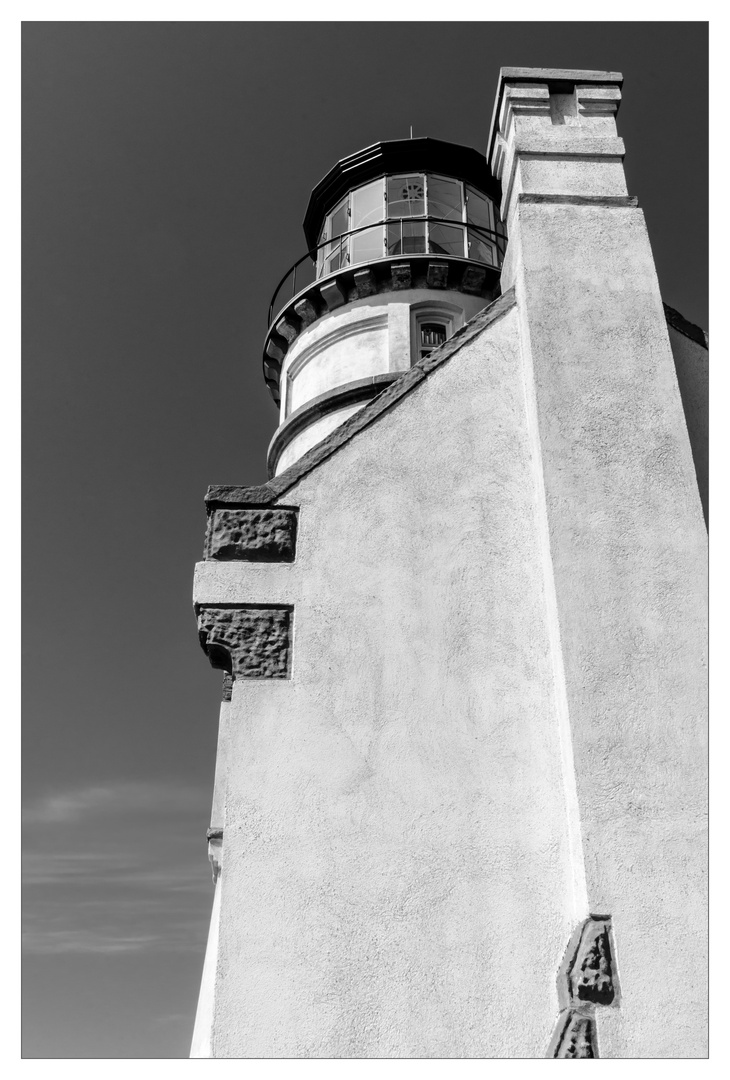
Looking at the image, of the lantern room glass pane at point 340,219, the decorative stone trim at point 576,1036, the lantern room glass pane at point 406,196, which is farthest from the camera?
the lantern room glass pane at point 340,219

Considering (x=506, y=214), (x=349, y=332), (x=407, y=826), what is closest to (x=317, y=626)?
(x=407, y=826)

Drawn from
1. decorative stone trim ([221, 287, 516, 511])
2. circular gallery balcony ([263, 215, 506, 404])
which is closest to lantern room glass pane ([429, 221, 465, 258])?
circular gallery balcony ([263, 215, 506, 404])

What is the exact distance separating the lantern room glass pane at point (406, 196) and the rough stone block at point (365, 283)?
7.34 ft

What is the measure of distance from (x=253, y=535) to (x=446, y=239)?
44.8ft

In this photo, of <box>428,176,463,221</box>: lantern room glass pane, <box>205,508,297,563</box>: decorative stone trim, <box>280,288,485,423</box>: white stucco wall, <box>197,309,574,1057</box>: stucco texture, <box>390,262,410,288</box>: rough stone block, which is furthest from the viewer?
<box>428,176,463,221</box>: lantern room glass pane

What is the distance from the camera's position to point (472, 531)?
183 inches

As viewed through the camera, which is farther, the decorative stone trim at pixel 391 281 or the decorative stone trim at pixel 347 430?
the decorative stone trim at pixel 391 281

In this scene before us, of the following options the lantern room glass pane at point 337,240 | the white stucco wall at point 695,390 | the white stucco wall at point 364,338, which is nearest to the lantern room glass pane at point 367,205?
the lantern room glass pane at point 337,240

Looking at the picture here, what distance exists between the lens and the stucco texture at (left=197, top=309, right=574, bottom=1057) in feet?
12.0

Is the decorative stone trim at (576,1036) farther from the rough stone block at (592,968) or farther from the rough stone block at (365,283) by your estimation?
the rough stone block at (365,283)

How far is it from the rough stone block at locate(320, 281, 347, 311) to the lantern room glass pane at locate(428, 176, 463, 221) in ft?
9.72

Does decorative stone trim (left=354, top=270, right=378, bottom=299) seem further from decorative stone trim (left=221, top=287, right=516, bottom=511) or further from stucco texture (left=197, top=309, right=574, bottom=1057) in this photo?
stucco texture (left=197, top=309, right=574, bottom=1057)

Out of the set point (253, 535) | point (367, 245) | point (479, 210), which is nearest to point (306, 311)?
point (367, 245)

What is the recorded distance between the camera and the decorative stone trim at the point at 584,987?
3.54m
